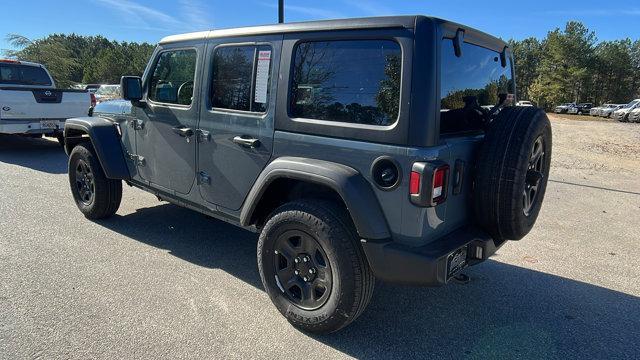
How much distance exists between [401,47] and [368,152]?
62 cm

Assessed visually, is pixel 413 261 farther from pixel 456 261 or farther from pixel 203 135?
pixel 203 135

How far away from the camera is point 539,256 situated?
4.40 m

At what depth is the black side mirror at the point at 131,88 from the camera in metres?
4.10

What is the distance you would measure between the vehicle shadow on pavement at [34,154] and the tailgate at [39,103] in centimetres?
84

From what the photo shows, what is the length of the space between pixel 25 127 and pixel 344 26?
8.75 meters

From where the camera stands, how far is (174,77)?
398 centimetres

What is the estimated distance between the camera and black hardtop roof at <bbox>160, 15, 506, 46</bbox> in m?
2.51

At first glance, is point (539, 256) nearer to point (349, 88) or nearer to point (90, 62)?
point (349, 88)

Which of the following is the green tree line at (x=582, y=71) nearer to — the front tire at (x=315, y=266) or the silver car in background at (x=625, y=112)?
the silver car in background at (x=625, y=112)

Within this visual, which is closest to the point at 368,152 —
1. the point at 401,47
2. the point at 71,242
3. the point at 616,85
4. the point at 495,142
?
the point at 401,47

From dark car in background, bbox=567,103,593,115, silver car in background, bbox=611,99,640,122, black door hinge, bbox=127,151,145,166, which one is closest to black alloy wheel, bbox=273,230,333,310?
black door hinge, bbox=127,151,145,166

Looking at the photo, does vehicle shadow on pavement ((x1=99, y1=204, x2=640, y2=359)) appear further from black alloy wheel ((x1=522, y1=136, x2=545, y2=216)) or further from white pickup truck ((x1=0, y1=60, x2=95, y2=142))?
white pickup truck ((x1=0, y1=60, x2=95, y2=142))

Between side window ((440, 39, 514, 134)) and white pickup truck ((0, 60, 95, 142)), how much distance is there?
29.3 feet

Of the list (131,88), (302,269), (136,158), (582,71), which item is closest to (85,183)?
(136,158)
